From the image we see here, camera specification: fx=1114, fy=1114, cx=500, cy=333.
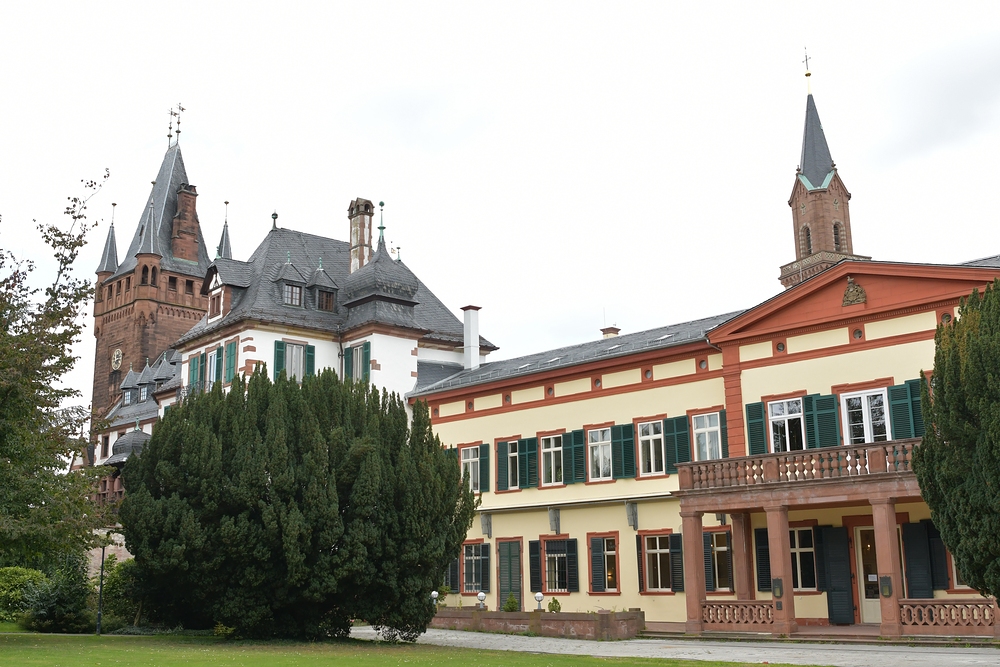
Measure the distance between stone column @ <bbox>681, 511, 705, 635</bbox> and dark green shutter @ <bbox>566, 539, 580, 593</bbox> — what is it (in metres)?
5.93

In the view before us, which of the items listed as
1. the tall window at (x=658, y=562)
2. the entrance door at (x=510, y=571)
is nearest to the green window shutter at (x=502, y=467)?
the entrance door at (x=510, y=571)

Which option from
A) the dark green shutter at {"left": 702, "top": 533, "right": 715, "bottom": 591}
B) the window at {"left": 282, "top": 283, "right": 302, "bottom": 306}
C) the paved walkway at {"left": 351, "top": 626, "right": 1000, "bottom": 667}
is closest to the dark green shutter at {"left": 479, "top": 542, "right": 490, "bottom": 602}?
the paved walkway at {"left": 351, "top": 626, "right": 1000, "bottom": 667}

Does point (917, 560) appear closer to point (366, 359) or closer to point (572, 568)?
point (572, 568)

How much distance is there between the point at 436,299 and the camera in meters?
46.6

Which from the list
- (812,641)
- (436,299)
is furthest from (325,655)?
(436,299)

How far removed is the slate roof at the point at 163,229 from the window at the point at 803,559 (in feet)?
191

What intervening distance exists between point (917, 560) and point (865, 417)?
133 inches

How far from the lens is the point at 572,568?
1248 inches

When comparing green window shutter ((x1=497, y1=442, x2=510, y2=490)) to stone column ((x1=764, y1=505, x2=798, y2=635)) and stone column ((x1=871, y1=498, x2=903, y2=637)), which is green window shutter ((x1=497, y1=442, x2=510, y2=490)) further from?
stone column ((x1=871, y1=498, x2=903, y2=637))

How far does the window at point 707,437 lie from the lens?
94.4ft

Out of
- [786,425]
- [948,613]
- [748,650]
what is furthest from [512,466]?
[948,613]

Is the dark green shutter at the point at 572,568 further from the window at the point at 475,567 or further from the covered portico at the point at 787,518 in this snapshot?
the covered portico at the point at 787,518

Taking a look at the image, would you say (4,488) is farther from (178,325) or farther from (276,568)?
(178,325)

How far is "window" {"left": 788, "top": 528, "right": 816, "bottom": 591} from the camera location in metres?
26.6
